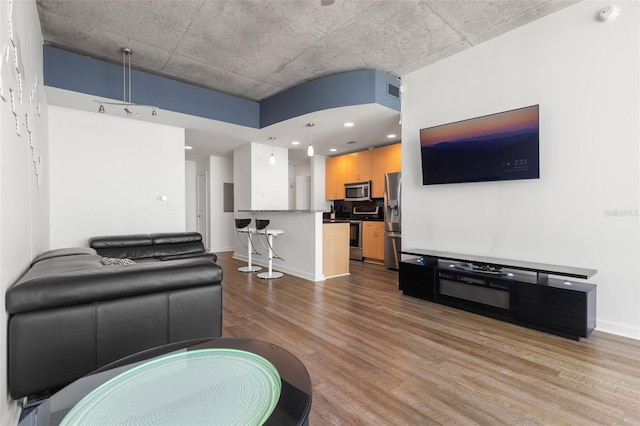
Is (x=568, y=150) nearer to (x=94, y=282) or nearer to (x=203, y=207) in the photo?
(x=94, y=282)

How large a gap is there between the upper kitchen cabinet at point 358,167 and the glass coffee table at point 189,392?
5.72 meters

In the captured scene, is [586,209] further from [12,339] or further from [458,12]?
[12,339]

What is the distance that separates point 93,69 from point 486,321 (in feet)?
17.8

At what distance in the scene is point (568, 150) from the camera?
297 cm

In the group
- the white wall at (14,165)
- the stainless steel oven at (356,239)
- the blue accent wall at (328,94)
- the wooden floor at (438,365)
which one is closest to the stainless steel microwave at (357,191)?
the stainless steel oven at (356,239)

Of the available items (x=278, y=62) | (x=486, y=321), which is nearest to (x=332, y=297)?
(x=486, y=321)

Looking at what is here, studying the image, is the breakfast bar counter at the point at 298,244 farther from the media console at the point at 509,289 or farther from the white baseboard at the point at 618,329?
the white baseboard at the point at 618,329

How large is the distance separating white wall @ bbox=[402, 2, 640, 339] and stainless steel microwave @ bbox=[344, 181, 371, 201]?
2.82m

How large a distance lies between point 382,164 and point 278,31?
373 cm

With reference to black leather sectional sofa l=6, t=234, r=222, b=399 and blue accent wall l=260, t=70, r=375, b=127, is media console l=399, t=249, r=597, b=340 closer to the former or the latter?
blue accent wall l=260, t=70, r=375, b=127

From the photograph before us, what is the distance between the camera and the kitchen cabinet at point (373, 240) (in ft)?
20.4

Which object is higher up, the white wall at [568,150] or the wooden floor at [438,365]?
the white wall at [568,150]

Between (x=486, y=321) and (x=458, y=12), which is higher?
(x=458, y=12)

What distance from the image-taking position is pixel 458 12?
9.71 ft
